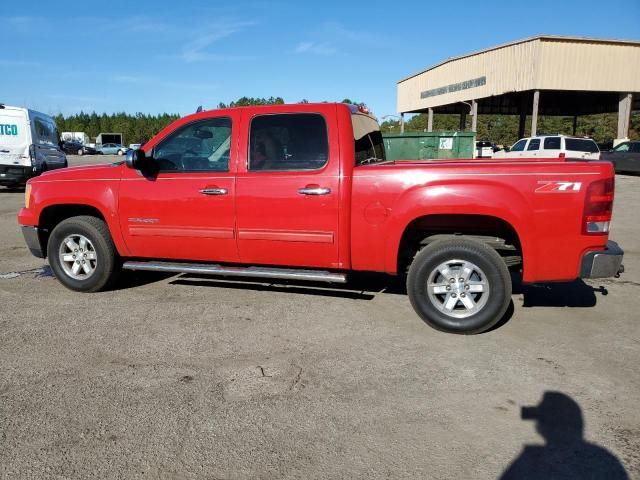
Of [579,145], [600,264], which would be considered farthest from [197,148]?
[579,145]

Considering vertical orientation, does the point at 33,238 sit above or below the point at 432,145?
below

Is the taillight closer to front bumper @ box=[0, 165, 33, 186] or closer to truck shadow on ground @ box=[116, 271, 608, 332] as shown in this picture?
truck shadow on ground @ box=[116, 271, 608, 332]

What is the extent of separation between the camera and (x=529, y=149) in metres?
20.2

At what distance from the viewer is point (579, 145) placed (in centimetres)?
1919

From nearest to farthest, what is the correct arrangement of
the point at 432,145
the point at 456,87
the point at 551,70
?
the point at 432,145 < the point at 551,70 < the point at 456,87

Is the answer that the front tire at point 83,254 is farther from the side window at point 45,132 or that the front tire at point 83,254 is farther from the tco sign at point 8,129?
the side window at point 45,132

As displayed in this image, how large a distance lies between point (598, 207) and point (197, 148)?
3.62 meters

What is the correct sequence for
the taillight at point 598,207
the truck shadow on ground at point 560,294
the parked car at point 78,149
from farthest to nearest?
the parked car at point 78,149, the truck shadow on ground at point 560,294, the taillight at point 598,207

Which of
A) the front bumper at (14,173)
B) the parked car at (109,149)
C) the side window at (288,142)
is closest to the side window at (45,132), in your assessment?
the front bumper at (14,173)

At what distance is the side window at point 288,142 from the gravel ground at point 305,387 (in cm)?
140

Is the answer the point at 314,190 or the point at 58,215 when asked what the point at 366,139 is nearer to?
the point at 314,190

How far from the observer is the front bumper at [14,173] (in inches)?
564

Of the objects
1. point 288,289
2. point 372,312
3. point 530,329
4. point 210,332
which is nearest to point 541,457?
point 530,329

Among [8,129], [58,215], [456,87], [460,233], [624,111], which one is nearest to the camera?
[460,233]
